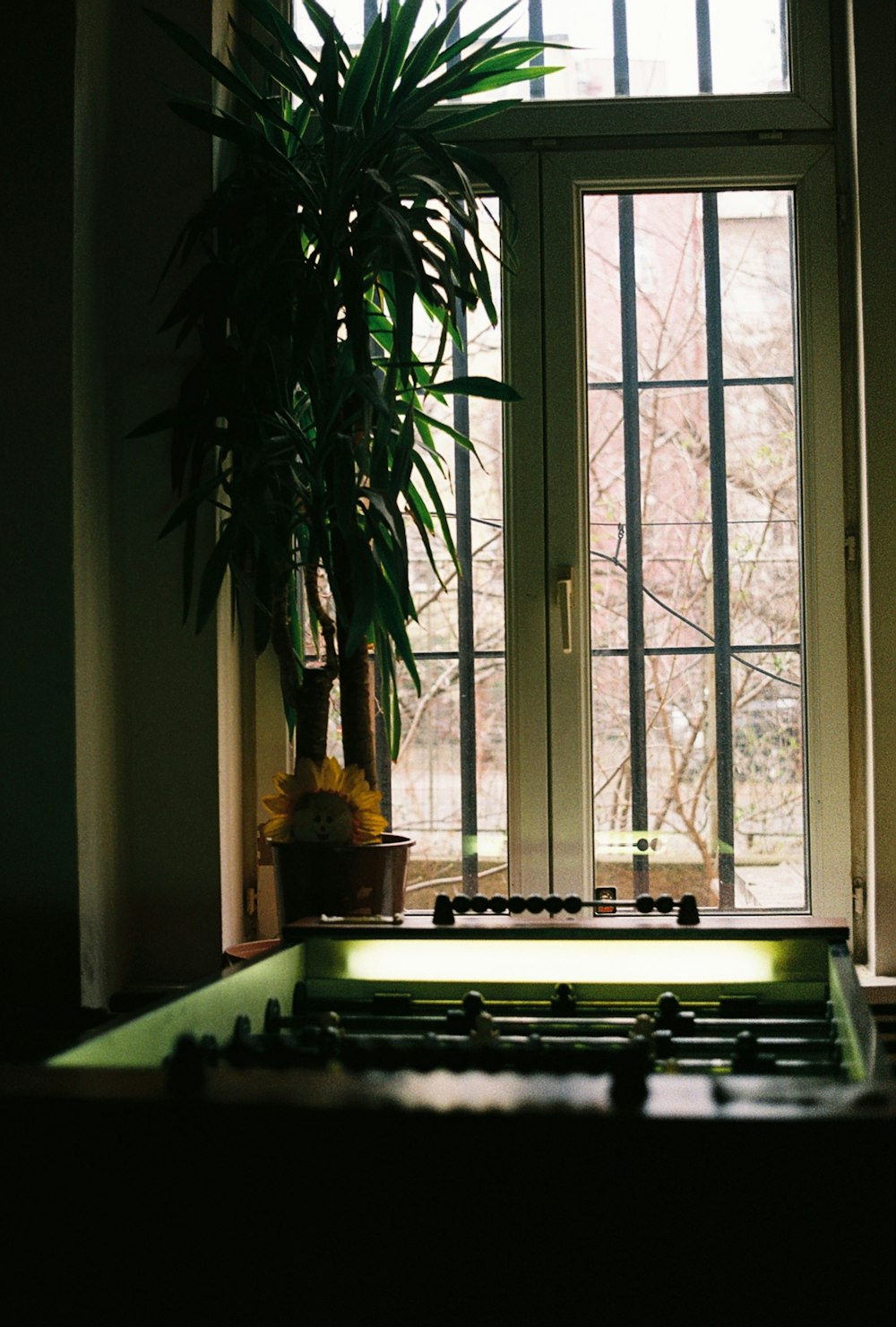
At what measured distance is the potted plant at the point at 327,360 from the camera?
2467mm

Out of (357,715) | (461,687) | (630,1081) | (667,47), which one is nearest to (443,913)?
(357,715)

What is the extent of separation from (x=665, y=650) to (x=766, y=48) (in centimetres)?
141

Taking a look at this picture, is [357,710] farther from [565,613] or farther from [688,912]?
[688,912]

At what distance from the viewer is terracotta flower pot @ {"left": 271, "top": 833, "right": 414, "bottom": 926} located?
2.48m

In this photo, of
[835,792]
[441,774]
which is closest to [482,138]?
[441,774]

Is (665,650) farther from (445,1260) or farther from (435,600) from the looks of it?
(445,1260)

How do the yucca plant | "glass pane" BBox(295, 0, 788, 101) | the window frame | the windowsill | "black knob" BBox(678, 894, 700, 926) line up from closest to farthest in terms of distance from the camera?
"black knob" BBox(678, 894, 700, 926) < the yucca plant < the windowsill < the window frame < "glass pane" BBox(295, 0, 788, 101)

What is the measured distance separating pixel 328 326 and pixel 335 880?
3.44ft

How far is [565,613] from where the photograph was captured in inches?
116

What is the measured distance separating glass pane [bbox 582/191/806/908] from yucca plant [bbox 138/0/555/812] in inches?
19.5

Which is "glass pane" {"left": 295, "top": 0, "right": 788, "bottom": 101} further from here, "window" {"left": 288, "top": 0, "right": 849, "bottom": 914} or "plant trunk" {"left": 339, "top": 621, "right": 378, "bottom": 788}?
"plant trunk" {"left": 339, "top": 621, "right": 378, "bottom": 788}

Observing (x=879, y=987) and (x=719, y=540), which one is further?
(x=719, y=540)

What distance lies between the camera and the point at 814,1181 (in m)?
0.97

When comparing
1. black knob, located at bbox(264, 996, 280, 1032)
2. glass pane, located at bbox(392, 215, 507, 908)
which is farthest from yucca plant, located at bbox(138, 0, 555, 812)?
black knob, located at bbox(264, 996, 280, 1032)
